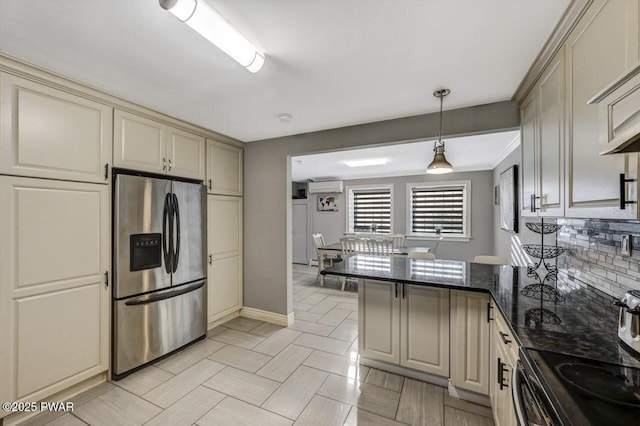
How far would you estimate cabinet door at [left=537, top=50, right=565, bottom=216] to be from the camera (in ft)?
4.67

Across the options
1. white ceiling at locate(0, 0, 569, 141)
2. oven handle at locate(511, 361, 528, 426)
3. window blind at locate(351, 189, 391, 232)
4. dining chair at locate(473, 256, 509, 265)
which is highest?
white ceiling at locate(0, 0, 569, 141)

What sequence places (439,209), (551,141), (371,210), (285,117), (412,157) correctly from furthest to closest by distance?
(371,210) < (439,209) < (412,157) < (285,117) < (551,141)

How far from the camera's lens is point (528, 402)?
0.91 m

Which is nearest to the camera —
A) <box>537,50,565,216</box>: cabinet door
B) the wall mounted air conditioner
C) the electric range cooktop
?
the electric range cooktop

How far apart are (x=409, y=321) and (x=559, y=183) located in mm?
1410

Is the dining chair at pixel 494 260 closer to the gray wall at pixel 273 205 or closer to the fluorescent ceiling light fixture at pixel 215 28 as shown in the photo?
the gray wall at pixel 273 205

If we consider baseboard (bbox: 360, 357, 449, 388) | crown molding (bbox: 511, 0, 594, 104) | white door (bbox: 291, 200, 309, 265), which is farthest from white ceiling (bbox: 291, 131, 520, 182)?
baseboard (bbox: 360, 357, 449, 388)

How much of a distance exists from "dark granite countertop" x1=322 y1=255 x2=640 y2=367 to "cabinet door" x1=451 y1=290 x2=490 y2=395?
0.50 ft

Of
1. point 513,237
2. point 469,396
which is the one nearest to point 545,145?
point 469,396

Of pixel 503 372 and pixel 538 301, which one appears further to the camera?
pixel 538 301

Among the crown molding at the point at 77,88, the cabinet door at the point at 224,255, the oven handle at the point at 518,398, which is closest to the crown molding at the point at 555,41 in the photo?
the oven handle at the point at 518,398

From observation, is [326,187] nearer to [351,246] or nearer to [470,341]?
[351,246]

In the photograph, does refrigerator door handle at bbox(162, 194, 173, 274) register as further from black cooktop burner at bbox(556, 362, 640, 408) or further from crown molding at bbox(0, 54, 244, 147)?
black cooktop burner at bbox(556, 362, 640, 408)

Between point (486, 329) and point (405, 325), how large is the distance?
58 centimetres
